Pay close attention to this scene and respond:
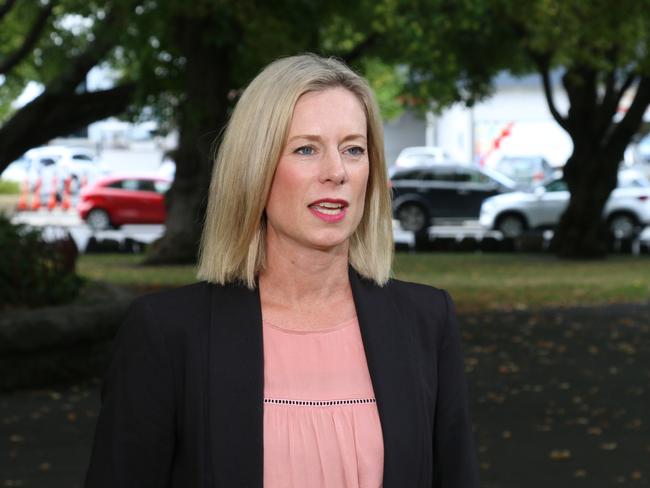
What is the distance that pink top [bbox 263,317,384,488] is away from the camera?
9.12ft

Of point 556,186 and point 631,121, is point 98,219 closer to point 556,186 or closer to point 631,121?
point 556,186

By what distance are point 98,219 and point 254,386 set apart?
36.0m

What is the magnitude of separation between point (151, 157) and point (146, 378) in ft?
209

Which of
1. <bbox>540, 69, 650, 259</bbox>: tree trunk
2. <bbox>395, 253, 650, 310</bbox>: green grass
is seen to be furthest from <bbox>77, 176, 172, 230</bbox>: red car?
<bbox>540, 69, 650, 259</bbox>: tree trunk

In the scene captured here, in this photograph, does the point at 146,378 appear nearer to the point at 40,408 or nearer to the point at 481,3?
the point at 40,408

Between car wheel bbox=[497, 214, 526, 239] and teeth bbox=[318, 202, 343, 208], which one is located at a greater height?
teeth bbox=[318, 202, 343, 208]

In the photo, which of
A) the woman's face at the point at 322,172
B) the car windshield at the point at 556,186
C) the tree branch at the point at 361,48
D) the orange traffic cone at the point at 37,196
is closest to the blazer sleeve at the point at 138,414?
the woman's face at the point at 322,172

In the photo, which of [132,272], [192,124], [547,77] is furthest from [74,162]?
[192,124]

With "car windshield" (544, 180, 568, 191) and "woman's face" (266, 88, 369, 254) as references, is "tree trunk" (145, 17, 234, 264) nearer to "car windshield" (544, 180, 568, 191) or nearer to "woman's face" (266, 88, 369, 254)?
"car windshield" (544, 180, 568, 191)

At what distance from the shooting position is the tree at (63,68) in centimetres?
2155

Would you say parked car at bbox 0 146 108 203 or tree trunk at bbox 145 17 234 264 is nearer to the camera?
tree trunk at bbox 145 17 234 264

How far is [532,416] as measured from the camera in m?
10.3

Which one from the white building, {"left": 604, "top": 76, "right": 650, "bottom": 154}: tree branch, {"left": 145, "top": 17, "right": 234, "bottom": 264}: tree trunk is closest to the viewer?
{"left": 145, "top": 17, "right": 234, "bottom": 264}: tree trunk

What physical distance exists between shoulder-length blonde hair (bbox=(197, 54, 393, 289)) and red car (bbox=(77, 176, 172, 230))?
35126mm
